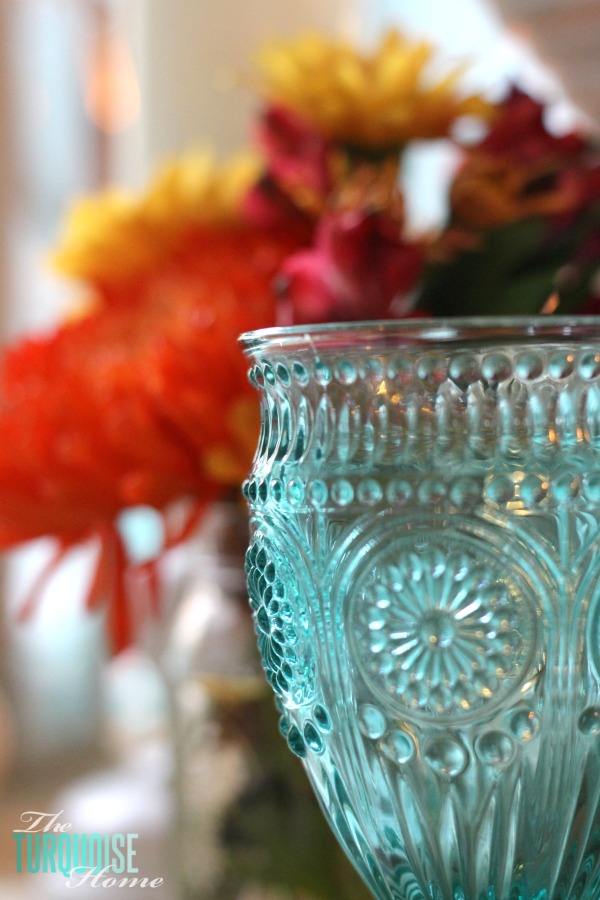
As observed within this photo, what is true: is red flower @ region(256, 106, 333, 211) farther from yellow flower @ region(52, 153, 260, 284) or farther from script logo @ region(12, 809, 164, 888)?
script logo @ region(12, 809, 164, 888)

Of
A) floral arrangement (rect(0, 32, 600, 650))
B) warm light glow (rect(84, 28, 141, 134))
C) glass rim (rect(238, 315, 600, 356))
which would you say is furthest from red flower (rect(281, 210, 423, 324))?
warm light glow (rect(84, 28, 141, 134))

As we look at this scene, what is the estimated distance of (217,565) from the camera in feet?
1.27

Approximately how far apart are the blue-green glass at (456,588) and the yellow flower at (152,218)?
0.72 feet

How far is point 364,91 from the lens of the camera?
350 mm

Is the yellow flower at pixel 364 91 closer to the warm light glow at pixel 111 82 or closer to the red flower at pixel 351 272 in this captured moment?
the red flower at pixel 351 272

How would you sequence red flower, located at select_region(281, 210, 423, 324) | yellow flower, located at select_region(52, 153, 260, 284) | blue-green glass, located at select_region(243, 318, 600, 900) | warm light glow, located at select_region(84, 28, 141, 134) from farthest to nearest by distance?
warm light glow, located at select_region(84, 28, 141, 134) → yellow flower, located at select_region(52, 153, 260, 284) → red flower, located at select_region(281, 210, 423, 324) → blue-green glass, located at select_region(243, 318, 600, 900)

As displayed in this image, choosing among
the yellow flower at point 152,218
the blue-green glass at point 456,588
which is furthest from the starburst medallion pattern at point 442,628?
the yellow flower at point 152,218

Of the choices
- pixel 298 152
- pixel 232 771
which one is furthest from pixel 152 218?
pixel 232 771

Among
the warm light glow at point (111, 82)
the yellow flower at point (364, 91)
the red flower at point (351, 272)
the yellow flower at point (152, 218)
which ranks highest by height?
the warm light glow at point (111, 82)

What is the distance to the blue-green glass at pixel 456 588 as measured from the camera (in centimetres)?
16

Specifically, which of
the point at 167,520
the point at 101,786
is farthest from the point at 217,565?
the point at 101,786

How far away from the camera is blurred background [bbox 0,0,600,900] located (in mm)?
407

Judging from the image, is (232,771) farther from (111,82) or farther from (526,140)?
(111,82)

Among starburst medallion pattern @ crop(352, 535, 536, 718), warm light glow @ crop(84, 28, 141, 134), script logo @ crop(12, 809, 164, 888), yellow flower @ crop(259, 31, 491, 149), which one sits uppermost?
warm light glow @ crop(84, 28, 141, 134)
